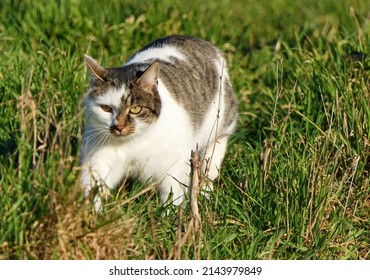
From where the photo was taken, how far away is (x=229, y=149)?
5.66 metres

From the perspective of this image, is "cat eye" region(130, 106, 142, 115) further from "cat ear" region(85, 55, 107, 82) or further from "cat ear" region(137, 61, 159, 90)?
"cat ear" region(85, 55, 107, 82)

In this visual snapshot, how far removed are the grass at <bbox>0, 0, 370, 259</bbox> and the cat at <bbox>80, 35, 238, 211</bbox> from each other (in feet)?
0.44

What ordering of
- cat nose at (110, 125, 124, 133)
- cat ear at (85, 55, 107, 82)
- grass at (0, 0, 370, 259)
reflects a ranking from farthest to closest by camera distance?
cat ear at (85, 55, 107, 82), cat nose at (110, 125, 124, 133), grass at (0, 0, 370, 259)

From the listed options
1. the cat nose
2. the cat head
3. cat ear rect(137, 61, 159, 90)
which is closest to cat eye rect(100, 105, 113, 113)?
the cat head

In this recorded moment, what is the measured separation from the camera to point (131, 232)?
3.80 m

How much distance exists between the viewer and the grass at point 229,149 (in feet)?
12.1

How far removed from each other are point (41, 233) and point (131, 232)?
415 millimetres

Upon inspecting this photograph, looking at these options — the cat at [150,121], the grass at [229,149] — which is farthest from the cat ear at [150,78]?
the grass at [229,149]

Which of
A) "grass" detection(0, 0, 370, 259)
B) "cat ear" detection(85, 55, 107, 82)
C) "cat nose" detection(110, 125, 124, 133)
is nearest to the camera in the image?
Result: "grass" detection(0, 0, 370, 259)

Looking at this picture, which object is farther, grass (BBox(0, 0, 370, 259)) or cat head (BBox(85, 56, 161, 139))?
cat head (BBox(85, 56, 161, 139))

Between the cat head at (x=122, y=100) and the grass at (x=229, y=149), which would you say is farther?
the cat head at (x=122, y=100)

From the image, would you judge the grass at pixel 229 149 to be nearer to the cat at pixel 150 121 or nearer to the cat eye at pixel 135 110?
the cat at pixel 150 121

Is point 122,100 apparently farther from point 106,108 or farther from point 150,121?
point 150,121

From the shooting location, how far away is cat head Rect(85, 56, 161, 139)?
14.9ft
